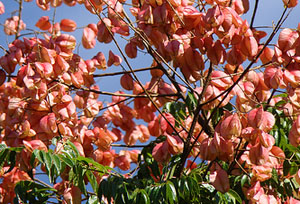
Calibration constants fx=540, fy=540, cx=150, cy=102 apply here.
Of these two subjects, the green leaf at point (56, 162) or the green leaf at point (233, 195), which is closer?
the green leaf at point (56, 162)

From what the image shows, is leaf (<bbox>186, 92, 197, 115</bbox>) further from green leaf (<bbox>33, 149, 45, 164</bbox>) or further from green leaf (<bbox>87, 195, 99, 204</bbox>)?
green leaf (<bbox>33, 149, 45, 164</bbox>)

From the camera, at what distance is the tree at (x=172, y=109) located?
275 centimetres

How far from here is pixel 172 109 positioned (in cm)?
333

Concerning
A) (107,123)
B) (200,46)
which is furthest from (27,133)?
(200,46)

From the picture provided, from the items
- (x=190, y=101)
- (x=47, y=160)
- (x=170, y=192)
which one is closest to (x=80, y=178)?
(x=47, y=160)

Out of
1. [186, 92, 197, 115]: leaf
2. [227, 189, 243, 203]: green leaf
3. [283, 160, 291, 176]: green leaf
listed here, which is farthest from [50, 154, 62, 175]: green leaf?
[283, 160, 291, 176]: green leaf

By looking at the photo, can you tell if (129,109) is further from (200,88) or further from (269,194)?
(269,194)

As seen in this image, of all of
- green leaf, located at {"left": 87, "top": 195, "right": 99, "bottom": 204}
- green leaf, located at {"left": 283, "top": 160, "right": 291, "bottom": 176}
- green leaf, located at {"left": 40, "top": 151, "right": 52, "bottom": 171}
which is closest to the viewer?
green leaf, located at {"left": 40, "top": 151, "right": 52, "bottom": 171}

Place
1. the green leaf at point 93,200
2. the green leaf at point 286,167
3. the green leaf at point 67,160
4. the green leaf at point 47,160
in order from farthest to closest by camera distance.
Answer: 1. the green leaf at point 286,167
2. the green leaf at point 93,200
3. the green leaf at point 67,160
4. the green leaf at point 47,160

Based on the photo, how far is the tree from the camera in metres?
2.75

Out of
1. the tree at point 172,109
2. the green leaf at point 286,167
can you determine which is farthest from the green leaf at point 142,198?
the green leaf at point 286,167

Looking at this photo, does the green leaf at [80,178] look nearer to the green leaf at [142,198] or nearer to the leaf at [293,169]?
the green leaf at [142,198]

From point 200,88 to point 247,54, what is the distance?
0.33 meters

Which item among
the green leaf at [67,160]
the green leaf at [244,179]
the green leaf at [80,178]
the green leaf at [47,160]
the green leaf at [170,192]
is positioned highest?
the green leaf at [47,160]
